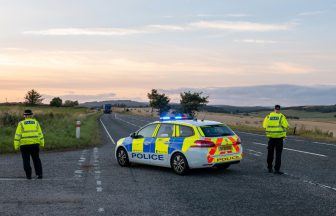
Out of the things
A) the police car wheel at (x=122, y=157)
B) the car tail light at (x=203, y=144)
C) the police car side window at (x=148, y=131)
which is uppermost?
the police car side window at (x=148, y=131)

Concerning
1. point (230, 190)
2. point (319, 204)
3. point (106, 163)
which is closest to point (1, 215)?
point (230, 190)

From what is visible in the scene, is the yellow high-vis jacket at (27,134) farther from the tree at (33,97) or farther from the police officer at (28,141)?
the tree at (33,97)

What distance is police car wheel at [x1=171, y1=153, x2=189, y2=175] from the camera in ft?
42.8

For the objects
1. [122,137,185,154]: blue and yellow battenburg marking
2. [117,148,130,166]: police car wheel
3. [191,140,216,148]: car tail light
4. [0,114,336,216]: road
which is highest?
[191,140,216,148]: car tail light

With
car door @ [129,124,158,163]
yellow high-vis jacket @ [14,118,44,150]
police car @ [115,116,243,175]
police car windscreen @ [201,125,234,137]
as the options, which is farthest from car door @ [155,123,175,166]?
yellow high-vis jacket @ [14,118,44,150]

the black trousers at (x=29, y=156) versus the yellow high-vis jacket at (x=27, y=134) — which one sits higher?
the yellow high-vis jacket at (x=27, y=134)

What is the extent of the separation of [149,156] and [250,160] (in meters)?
4.31

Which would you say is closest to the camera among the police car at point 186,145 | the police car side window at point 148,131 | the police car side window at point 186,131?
the police car at point 186,145

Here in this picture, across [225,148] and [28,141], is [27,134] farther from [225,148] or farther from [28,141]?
[225,148]

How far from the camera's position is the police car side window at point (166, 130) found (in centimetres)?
1386

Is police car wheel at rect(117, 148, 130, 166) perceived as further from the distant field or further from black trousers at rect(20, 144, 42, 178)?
the distant field

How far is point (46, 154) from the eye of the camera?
19.3 m

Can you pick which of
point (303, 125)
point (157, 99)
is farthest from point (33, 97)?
point (303, 125)

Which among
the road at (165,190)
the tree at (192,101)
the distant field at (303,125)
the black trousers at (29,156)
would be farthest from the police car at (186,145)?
the tree at (192,101)
